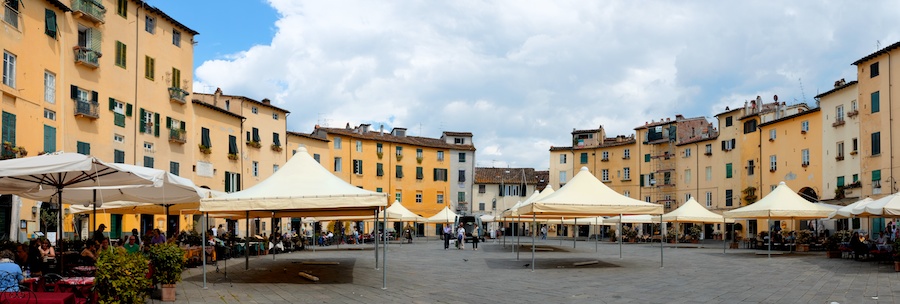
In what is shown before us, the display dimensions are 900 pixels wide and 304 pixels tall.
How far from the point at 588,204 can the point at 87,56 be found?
84.8 feet

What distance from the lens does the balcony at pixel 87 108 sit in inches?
1468

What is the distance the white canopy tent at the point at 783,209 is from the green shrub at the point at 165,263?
24.1 meters

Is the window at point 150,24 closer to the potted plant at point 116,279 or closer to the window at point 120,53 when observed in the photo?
the window at point 120,53

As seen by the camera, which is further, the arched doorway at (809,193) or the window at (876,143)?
the arched doorway at (809,193)

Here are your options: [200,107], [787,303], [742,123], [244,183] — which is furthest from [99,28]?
[742,123]

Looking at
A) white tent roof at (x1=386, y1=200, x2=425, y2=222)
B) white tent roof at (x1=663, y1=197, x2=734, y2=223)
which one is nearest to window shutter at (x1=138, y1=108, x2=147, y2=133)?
white tent roof at (x1=386, y1=200, x2=425, y2=222)

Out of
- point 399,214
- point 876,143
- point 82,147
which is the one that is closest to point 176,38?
point 82,147

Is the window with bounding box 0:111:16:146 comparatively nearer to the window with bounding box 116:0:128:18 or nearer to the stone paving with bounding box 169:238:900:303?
the stone paving with bounding box 169:238:900:303

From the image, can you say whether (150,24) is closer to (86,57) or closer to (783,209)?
(86,57)

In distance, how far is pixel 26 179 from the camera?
15172 mm

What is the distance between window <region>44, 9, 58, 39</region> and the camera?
3444 centimetres

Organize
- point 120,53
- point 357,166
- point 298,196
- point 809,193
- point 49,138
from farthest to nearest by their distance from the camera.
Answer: point 357,166
point 809,193
point 120,53
point 49,138
point 298,196

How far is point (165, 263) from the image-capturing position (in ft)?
48.9

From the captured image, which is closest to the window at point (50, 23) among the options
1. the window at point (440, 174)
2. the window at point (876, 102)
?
the window at point (876, 102)
